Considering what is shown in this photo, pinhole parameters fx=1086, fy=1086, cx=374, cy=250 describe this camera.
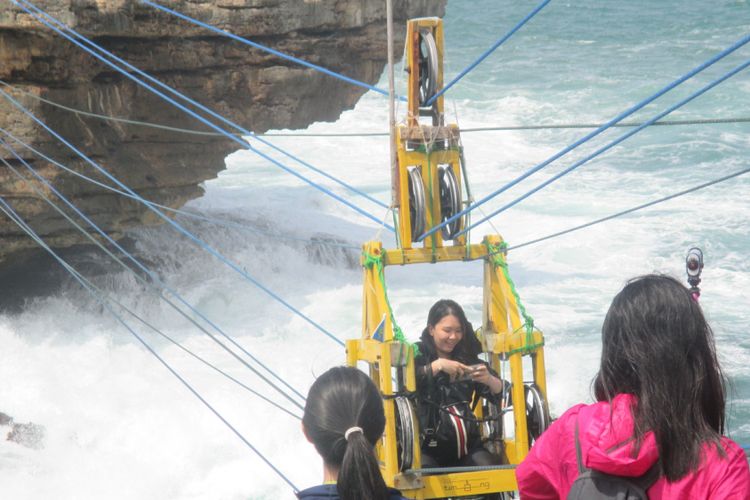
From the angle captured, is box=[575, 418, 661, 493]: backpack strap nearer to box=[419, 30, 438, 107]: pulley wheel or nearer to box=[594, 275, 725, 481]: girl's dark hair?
box=[594, 275, 725, 481]: girl's dark hair

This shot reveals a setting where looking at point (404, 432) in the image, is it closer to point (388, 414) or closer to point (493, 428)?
point (388, 414)

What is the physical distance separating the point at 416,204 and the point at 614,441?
3004mm

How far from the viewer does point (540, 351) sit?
4750 mm

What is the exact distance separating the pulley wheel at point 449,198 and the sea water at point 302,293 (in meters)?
0.20

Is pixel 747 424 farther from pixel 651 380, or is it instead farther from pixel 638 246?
pixel 651 380

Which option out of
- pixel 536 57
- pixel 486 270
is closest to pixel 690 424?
pixel 486 270

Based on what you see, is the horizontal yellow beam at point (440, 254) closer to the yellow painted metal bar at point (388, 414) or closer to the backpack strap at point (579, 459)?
the yellow painted metal bar at point (388, 414)

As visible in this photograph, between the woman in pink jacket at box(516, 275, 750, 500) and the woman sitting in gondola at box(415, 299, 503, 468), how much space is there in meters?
2.48

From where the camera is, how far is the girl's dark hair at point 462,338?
15.7 feet

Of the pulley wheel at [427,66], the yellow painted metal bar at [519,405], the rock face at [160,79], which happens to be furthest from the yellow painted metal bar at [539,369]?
the rock face at [160,79]

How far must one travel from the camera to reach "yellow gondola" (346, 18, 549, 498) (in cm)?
447

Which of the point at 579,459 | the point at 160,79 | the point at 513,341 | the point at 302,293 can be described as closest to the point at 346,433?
the point at 579,459

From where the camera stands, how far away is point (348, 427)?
7.51 feet

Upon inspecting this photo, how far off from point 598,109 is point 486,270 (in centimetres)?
2040
